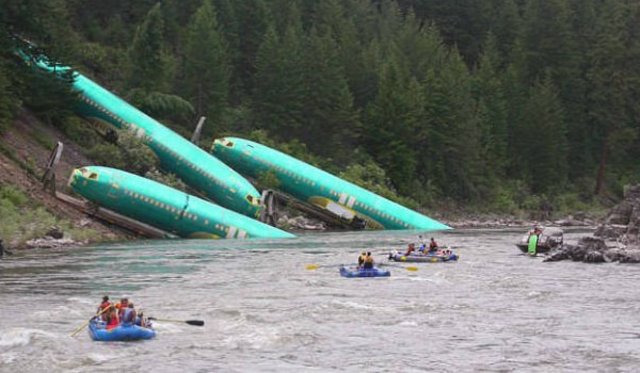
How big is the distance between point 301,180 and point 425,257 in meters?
30.5

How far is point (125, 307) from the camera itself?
30000mm

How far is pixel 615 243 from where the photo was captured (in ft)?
196

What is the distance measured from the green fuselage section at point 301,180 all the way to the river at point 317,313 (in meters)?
28.7

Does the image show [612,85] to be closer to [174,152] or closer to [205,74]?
[205,74]

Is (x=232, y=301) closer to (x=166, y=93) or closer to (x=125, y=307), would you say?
(x=125, y=307)

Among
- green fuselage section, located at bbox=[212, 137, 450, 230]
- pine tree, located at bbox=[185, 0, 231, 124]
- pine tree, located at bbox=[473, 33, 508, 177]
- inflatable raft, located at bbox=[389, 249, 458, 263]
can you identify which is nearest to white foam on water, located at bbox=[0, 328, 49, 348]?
inflatable raft, located at bbox=[389, 249, 458, 263]

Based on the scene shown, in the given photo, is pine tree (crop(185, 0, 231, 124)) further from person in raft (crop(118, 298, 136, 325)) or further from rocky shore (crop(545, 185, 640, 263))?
person in raft (crop(118, 298, 136, 325))

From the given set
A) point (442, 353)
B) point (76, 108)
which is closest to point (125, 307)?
point (442, 353)

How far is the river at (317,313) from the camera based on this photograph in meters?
26.6

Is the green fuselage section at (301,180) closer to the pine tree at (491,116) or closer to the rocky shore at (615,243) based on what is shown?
the rocky shore at (615,243)

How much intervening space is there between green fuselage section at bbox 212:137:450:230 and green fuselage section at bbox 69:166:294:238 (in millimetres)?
14584

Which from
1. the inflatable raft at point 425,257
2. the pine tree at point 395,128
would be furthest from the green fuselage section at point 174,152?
the pine tree at point 395,128

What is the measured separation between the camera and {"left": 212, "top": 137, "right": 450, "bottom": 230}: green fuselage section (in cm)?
8369

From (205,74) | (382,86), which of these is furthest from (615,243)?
(205,74)
